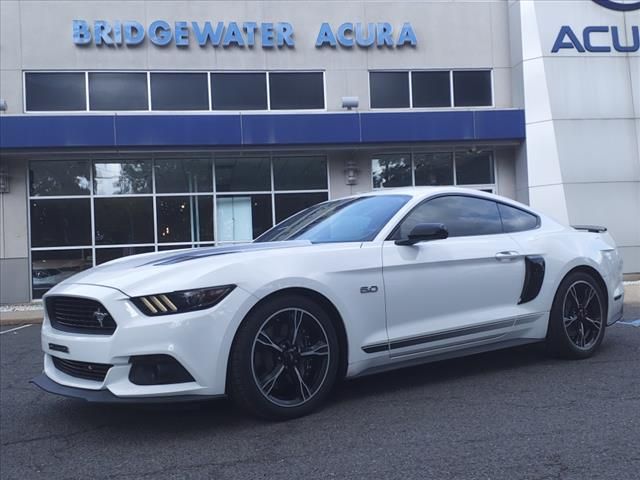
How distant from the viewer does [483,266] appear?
4.71m

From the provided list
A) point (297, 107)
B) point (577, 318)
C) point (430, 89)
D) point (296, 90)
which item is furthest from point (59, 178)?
point (577, 318)

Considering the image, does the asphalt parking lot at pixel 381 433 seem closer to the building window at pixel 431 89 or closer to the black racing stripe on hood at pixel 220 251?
the black racing stripe on hood at pixel 220 251

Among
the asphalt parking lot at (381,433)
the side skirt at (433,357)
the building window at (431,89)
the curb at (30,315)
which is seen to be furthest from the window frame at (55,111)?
the side skirt at (433,357)

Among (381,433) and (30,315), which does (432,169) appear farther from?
Answer: (381,433)

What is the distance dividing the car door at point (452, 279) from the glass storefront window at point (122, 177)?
10948mm

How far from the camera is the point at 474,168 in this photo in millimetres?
15633

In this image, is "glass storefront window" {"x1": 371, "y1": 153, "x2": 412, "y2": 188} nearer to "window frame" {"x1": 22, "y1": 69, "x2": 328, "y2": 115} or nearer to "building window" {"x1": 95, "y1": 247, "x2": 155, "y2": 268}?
"window frame" {"x1": 22, "y1": 69, "x2": 328, "y2": 115}

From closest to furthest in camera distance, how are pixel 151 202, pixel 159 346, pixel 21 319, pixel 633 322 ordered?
pixel 159 346 < pixel 633 322 < pixel 21 319 < pixel 151 202

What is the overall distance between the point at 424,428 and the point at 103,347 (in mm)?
2010

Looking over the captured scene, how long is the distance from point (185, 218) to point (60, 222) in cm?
290

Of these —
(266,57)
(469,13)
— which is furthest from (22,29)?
(469,13)

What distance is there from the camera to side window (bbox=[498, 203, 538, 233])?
17.0ft

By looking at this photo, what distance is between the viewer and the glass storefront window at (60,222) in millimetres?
14164

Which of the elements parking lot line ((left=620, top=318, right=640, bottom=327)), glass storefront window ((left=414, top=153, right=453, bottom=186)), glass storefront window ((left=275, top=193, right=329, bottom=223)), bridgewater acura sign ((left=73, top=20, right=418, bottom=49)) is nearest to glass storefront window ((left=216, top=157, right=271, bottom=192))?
glass storefront window ((left=275, top=193, right=329, bottom=223))
